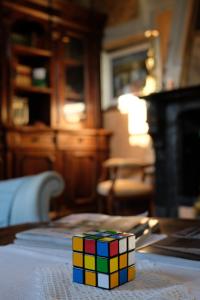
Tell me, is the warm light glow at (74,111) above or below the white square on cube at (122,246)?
above

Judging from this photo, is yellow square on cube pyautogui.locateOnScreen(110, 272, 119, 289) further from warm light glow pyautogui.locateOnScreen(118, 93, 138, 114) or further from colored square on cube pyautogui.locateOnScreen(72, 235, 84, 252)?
warm light glow pyautogui.locateOnScreen(118, 93, 138, 114)

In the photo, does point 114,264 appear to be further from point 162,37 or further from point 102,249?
point 162,37

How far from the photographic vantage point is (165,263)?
2.50 feet

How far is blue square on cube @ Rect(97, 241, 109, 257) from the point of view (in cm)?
60

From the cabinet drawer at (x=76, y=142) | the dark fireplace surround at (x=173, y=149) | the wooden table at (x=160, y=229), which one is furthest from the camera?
the cabinet drawer at (x=76, y=142)

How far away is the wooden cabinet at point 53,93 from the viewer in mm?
3244

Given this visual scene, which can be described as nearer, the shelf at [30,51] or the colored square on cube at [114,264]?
the colored square on cube at [114,264]

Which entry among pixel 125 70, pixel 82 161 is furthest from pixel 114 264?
pixel 125 70

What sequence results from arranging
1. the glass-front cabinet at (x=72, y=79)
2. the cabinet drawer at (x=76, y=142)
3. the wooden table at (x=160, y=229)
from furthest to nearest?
the glass-front cabinet at (x=72, y=79) < the cabinet drawer at (x=76, y=142) < the wooden table at (x=160, y=229)

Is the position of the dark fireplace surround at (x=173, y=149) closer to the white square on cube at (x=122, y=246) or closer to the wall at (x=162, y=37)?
the wall at (x=162, y=37)

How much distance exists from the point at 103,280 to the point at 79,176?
3085mm

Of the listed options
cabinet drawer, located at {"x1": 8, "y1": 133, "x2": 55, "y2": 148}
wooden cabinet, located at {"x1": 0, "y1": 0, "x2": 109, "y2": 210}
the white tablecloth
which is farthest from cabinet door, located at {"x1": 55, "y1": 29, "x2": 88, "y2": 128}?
the white tablecloth

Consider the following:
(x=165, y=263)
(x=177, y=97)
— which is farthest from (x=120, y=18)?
(x=165, y=263)

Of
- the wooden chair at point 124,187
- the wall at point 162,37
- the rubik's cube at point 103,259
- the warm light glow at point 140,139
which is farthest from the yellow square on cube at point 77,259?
the warm light glow at point 140,139
